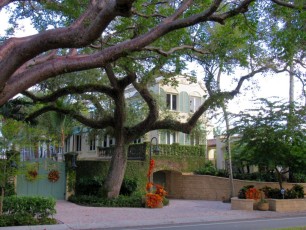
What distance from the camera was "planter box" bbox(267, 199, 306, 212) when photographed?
2134 centimetres

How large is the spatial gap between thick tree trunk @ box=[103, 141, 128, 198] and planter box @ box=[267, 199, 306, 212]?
8.10m

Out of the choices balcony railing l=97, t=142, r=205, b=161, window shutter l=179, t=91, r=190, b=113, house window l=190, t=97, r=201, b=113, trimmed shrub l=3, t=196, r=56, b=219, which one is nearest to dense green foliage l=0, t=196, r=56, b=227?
trimmed shrub l=3, t=196, r=56, b=219

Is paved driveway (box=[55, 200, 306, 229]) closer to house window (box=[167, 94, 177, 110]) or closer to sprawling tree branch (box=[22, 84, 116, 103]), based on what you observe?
sprawling tree branch (box=[22, 84, 116, 103])

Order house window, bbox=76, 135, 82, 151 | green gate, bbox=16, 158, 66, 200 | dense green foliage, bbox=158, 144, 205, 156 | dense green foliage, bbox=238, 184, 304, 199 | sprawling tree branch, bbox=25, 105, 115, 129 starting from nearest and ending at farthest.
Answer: dense green foliage, bbox=238, 184, 304, 199, sprawling tree branch, bbox=25, 105, 115, 129, green gate, bbox=16, 158, 66, 200, dense green foliage, bbox=158, 144, 205, 156, house window, bbox=76, 135, 82, 151

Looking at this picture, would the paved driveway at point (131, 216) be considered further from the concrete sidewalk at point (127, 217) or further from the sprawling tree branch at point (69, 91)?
the sprawling tree branch at point (69, 91)

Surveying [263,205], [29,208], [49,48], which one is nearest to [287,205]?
[263,205]

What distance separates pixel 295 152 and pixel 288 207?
2.80 metres

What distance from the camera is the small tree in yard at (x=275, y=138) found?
2191cm

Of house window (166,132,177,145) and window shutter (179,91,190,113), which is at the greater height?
window shutter (179,91,190,113)

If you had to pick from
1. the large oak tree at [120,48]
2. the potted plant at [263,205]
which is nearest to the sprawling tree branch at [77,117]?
the large oak tree at [120,48]

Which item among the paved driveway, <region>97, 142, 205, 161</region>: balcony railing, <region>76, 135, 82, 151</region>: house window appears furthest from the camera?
<region>76, 135, 82, 151</region>: house window

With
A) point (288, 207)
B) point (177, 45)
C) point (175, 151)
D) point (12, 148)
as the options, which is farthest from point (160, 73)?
point (175, 151)

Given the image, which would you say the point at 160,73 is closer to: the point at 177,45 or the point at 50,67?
the point at 177,45

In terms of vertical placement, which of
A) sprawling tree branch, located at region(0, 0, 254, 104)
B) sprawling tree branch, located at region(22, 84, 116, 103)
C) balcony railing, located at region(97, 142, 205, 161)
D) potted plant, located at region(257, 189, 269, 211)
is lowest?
potted plant, located at region(257, 189, 269, 211)
